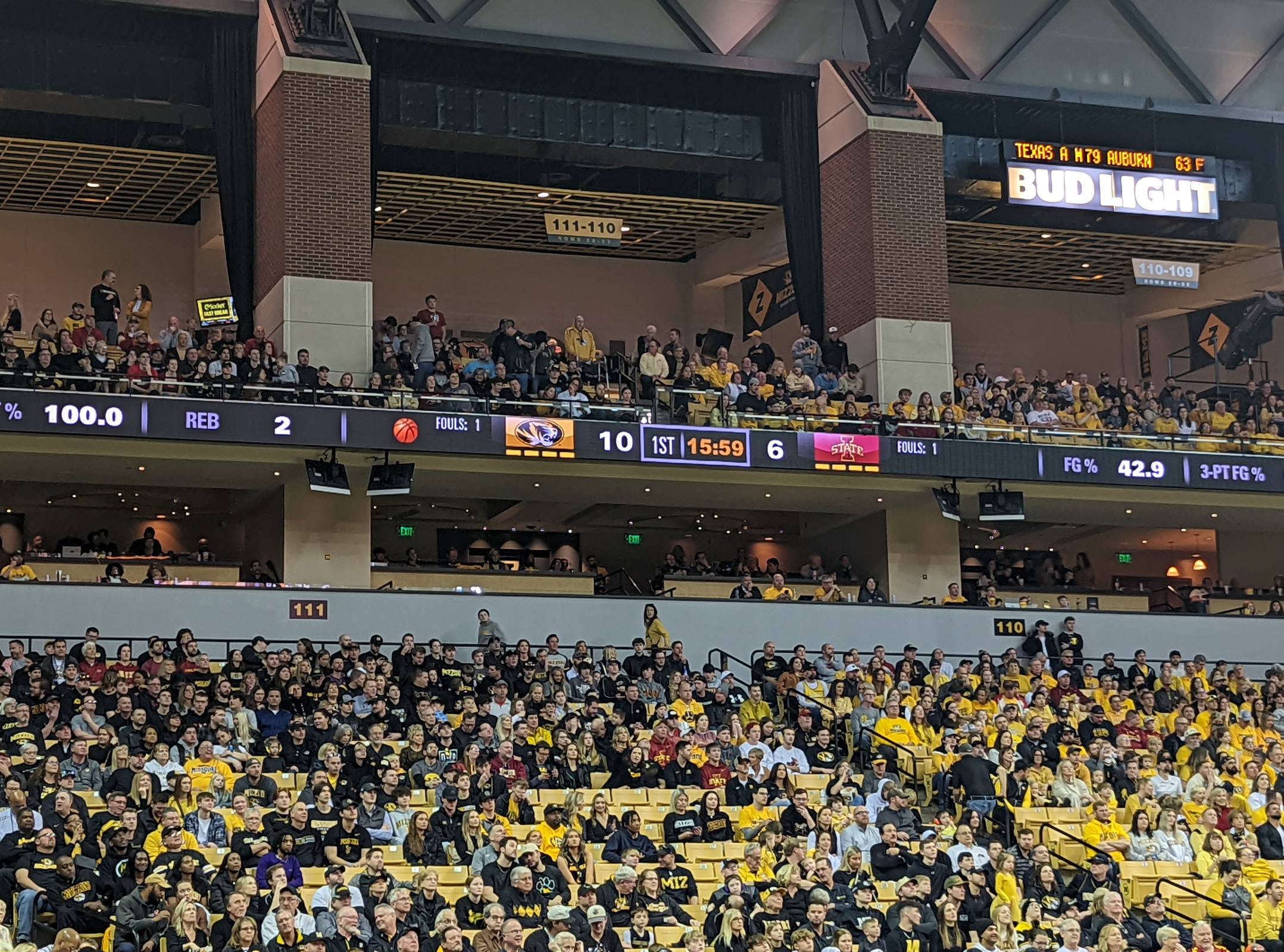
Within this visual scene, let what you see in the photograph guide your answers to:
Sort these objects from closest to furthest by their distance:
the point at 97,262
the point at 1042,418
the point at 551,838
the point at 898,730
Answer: the point at 551,838
the point at 898,730
the point at 1042,418
the point at 97,262

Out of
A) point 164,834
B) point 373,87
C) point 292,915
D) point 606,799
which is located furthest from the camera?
point 373,87

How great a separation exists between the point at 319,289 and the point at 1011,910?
14336mm

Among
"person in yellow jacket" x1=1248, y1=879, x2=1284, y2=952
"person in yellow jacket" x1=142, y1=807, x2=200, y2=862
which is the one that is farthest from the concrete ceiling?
"person in yellow jacket" x1=1248, y1=879, x2=1284, y2=952

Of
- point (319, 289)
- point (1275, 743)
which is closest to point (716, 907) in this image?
point (1275, 743)

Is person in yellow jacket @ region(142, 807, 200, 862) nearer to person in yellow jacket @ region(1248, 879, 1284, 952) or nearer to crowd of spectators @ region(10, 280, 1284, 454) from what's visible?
person in yellow jacket @ region(1248, 879, 1284, 952)

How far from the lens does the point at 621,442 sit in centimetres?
2562

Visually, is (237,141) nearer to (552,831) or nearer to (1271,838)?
(552,831)

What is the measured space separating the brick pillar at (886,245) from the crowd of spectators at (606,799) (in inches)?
258

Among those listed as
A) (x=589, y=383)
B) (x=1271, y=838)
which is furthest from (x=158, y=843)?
(x=589, y=383)

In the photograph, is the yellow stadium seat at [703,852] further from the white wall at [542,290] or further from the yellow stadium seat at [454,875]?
the white wall at [542,290]

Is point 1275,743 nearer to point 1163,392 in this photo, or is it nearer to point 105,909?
point 1163,392

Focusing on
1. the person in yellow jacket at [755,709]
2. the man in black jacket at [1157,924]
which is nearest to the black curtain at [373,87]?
the person in yellow jacket at [755,709]

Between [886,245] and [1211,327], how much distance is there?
9.45 m

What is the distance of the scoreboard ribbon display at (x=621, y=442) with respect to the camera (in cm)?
2344
